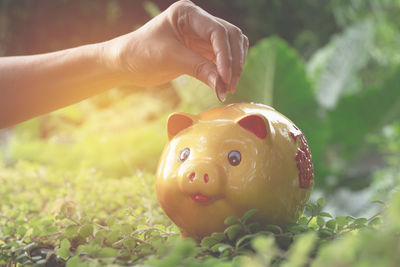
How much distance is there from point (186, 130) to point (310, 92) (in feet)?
5.10

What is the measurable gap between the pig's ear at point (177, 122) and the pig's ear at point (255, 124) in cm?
11

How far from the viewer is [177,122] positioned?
83cm

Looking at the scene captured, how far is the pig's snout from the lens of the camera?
Result: 2.35 ft

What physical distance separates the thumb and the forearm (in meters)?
0.22

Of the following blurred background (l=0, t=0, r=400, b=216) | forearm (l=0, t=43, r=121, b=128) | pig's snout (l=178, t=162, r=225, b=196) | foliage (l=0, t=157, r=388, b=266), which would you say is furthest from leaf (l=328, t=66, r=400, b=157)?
pig's snout (l=178, t=162, r=225, b=196)

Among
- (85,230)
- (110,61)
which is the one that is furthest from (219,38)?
(85,230)

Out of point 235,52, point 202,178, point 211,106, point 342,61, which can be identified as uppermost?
point 235,52

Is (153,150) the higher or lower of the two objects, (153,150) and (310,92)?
the lower

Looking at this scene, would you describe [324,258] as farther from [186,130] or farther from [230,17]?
[230,17]

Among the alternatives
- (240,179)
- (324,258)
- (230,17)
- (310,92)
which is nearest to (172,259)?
(324,258)

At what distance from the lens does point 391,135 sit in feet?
7.41

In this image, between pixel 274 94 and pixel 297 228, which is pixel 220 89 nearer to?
pixel 297 228

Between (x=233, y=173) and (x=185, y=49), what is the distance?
0.28 m

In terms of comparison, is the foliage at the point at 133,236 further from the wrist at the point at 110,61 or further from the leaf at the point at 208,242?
the wrist at the point at 110,61
